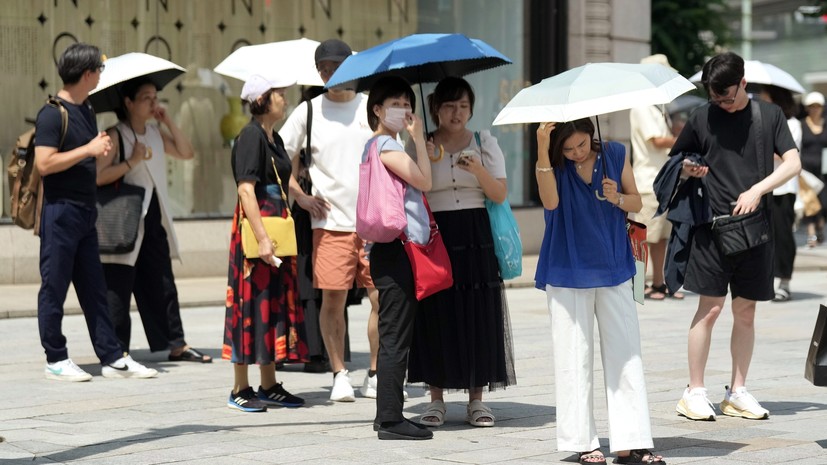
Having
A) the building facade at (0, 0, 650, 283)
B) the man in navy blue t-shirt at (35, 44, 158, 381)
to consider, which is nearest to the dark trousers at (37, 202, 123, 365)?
the man in navy blue t-shirt at (35, 44, 158, 381)

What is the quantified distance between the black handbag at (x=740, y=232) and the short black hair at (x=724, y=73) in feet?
2.20

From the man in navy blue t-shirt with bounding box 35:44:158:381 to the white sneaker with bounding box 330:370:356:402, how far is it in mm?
1556

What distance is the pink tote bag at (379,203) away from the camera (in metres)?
7.21

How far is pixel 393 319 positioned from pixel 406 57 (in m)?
1.30

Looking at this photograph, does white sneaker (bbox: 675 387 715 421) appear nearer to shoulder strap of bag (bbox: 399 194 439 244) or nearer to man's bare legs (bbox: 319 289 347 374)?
shoulder strap of bag (bbox: 399 194 439 244)

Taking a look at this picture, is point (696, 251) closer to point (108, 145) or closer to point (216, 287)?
point (108, 145)

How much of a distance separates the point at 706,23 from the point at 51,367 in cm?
1953

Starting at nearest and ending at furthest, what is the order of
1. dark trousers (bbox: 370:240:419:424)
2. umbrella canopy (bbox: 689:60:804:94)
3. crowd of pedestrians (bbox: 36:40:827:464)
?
crowd of pedestrians (bbox: 36:40:827:464), dark trousers (bbox: 370:240:419:424), umbrella canopy (bbox: 689:60:804:94)

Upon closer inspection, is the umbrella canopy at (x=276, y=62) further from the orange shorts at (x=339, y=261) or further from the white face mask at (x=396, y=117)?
the white face mask at (x=396, y=117)

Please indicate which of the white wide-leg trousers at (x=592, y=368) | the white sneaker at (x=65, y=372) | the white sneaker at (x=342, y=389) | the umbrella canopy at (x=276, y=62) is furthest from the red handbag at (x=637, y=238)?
the white sneaker at (x=65, y=372)

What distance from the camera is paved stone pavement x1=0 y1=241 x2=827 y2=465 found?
22.6 ft

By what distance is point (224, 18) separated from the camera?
17016 millimetres

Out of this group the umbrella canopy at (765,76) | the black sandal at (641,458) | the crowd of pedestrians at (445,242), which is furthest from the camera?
the umbrella canopy at (765,76)

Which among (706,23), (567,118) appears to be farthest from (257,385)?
(706,23)
